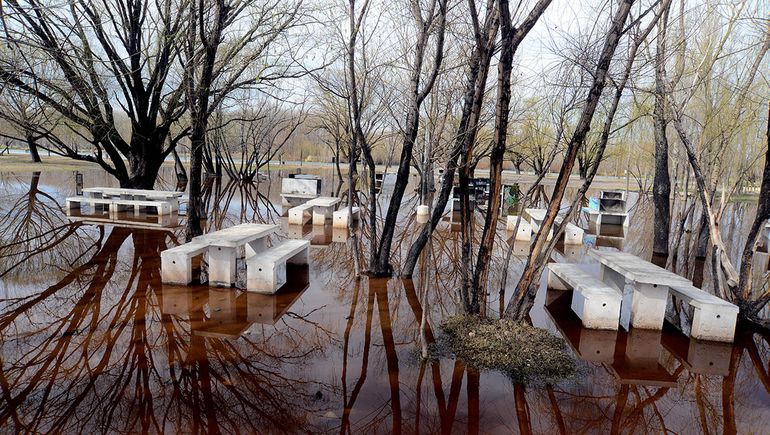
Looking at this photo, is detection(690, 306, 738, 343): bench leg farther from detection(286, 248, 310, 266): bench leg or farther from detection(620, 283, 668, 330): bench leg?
detection(286, 248, 310, 266): bench leg

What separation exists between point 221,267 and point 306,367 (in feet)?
8.81

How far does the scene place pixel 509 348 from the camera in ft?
14.8

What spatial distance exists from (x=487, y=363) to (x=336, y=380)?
135 centimetres

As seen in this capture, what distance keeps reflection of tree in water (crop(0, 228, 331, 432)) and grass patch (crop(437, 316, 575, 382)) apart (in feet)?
4.48

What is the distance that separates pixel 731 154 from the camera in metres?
10.6

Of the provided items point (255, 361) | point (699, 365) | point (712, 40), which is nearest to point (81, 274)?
point (255, 361)

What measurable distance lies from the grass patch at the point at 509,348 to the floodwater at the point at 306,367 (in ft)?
0.45

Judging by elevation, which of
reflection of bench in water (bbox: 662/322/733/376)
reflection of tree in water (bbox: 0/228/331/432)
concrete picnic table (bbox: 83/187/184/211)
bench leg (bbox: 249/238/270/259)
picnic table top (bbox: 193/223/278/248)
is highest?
concrete picnic table (bbox: 83/187/184/211)

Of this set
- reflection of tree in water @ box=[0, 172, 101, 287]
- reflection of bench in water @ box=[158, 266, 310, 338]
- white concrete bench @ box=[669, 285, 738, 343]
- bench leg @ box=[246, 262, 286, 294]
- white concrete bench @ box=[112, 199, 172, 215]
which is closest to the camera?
reflection of bench in water @ box=[158, 266, 310, 338]

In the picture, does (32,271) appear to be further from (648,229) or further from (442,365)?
(648,229)

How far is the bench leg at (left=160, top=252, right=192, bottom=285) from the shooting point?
249 inches

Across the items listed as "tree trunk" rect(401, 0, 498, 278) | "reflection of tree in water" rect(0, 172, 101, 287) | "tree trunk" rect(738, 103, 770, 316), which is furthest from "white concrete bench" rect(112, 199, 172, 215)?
"tree trunk" rect(738, 103, 770, 316)

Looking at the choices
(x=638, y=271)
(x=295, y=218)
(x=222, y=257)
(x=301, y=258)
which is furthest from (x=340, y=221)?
(x=638, y=271)

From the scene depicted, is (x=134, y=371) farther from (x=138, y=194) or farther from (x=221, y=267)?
(x=138, y=194)
